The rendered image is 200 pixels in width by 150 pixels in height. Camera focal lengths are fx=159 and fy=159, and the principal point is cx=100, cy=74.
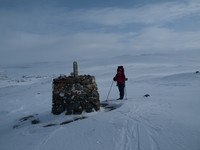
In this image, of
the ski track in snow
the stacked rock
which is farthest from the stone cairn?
the ski track in snow

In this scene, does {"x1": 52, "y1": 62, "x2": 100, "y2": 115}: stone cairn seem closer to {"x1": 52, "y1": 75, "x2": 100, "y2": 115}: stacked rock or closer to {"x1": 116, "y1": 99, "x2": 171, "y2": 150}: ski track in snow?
{"x1": 52, "y1": 75, "x2": 100, "y2": 115}: stacked rock

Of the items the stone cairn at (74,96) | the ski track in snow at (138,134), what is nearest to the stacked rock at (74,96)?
the stone cairn at (74,96)

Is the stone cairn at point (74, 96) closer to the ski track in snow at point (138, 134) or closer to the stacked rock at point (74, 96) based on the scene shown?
the stacked rock at point (74, 96)

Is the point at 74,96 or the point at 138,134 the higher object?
the point at 74,96

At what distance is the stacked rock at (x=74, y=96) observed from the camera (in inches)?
222

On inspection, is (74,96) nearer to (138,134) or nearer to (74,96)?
(74,96)

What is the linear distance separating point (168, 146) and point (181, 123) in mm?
1201

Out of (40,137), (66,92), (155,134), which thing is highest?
(66,92)

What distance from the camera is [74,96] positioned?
568cm

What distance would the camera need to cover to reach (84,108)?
570 cm

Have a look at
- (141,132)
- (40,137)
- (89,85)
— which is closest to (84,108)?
(89,85)

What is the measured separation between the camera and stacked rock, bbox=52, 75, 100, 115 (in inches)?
222

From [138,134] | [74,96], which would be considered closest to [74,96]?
[74,96]

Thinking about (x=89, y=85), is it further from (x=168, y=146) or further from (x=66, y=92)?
(x=168, y=146)
